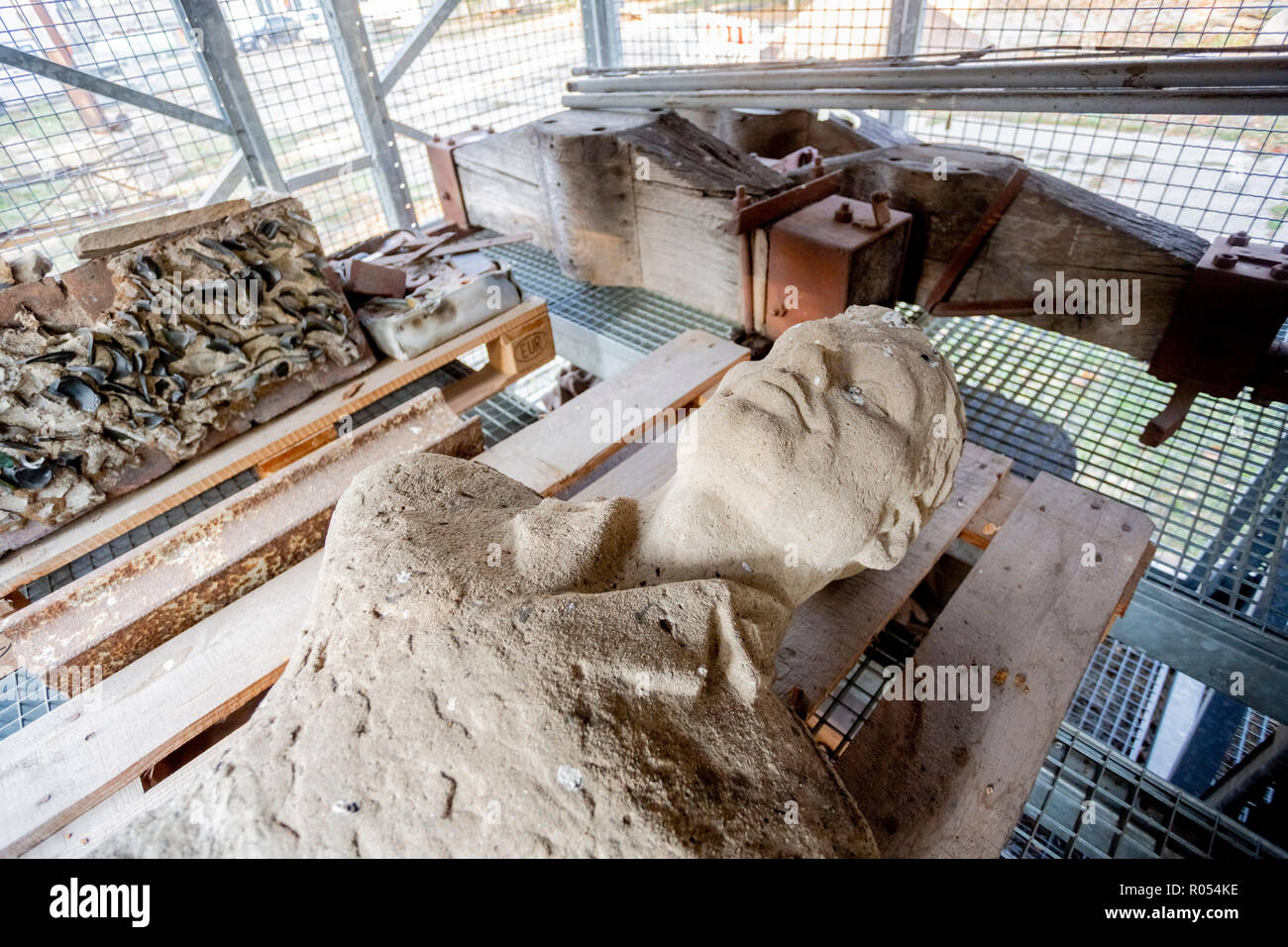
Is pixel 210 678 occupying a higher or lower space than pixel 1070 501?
higher

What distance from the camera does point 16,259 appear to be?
239 cm

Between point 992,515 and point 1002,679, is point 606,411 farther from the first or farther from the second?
point 1002,679

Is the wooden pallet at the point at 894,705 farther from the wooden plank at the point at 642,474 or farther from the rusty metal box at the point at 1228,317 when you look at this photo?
the rusty metal box at the point at 1228,317

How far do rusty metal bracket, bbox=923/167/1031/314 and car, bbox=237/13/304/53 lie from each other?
3.97 m

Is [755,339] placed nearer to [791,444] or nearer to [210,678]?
[791,444]

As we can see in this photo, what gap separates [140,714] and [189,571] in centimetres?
37

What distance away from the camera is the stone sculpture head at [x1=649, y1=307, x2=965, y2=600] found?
138 centimetres

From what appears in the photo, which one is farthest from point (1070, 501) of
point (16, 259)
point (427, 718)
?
point (16, 259)

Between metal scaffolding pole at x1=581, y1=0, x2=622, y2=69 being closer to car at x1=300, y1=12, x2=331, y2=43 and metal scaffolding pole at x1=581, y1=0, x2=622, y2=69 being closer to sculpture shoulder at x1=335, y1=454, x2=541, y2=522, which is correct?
car at x1=300, y1=12, x2=331, y2=43

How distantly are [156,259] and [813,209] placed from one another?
272 centimetres

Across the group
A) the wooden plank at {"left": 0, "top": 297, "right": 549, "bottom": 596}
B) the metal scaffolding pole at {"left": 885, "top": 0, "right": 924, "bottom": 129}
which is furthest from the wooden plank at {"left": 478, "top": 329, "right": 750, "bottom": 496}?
the metal scaffolding pole at {"left": 885, "top": 0, "right": 924, "bottom": 129}

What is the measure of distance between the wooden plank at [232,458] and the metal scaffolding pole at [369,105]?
88.4 inches

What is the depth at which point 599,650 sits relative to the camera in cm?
118

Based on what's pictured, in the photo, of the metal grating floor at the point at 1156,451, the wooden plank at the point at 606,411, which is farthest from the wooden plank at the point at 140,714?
the metal grating floor at the point at 1156,451
